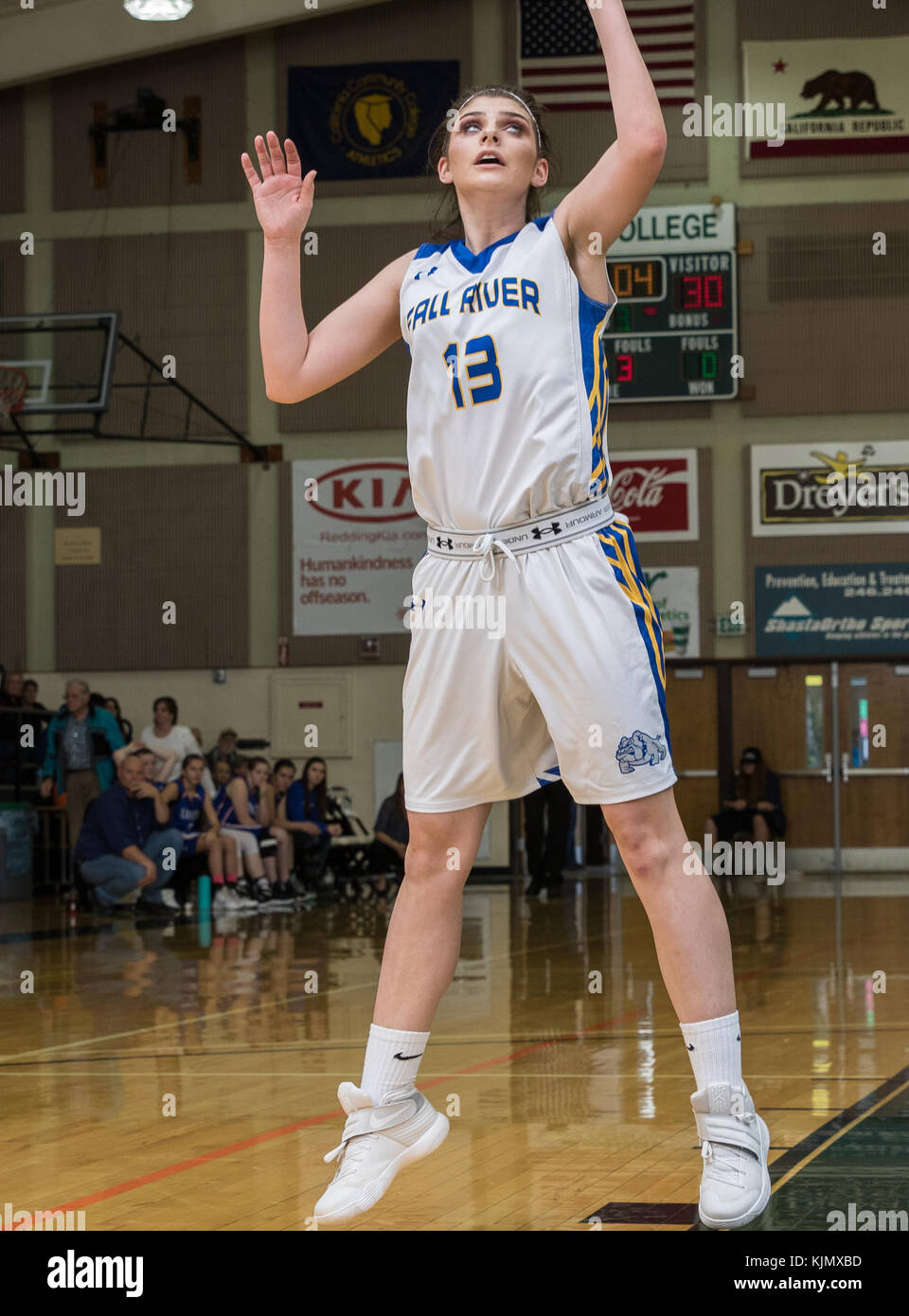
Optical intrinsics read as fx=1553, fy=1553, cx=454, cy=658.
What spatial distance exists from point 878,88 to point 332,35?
6.68 meters

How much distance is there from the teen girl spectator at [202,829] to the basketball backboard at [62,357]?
433cm

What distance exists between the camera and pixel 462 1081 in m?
4.62

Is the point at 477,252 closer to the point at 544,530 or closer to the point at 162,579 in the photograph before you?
the point at 544,530

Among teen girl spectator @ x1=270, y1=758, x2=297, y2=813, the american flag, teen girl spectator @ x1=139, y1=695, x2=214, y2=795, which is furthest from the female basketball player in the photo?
the american flag

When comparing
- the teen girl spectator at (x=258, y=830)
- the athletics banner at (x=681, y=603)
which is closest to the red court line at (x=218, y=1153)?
the teen girl spectator at (x=258, y=830)

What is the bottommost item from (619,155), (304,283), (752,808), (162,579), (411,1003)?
(752,808)

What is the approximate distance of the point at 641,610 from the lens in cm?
276

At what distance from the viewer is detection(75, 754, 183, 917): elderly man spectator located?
463 inches

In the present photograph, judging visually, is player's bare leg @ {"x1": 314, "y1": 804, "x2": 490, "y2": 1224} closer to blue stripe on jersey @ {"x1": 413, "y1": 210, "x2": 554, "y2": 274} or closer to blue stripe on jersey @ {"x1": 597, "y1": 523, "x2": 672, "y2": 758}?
blue stripe on jersey @ {"x1": 597, "y1": 523, "x2": 672, "y2": 758}

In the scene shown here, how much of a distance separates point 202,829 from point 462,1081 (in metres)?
8.51

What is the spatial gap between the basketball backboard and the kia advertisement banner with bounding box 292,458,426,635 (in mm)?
3956

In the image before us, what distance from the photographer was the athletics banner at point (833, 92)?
60.3 ft

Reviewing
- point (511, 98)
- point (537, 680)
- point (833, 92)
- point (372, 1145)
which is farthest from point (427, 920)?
point (833, 92)

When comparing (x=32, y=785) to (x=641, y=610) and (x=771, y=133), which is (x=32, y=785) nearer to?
(x=771, y=133)
